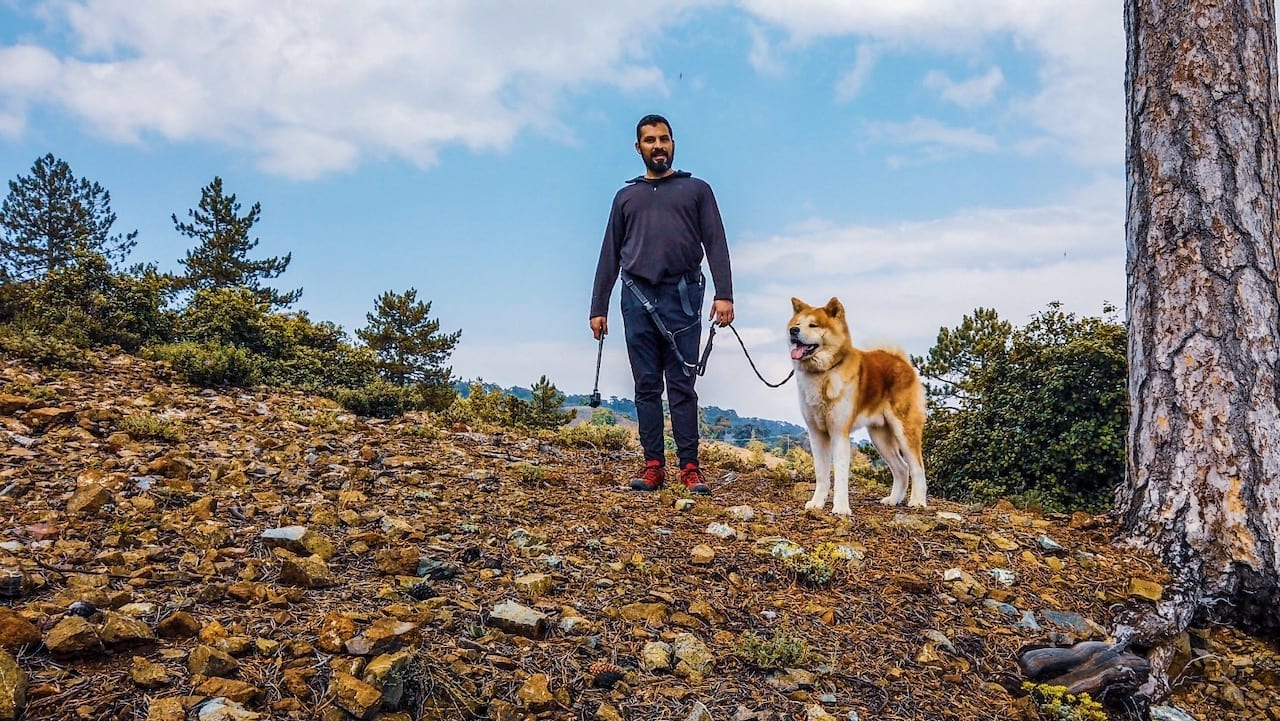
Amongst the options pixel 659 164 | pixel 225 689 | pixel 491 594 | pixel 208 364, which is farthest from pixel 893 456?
pixel 208 364

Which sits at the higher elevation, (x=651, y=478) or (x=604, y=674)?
(x=651, y=478)

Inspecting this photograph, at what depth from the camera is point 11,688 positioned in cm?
260

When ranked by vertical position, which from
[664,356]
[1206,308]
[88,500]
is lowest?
[88,500]

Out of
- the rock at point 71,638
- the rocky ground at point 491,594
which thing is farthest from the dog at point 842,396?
the rock at point 71,638

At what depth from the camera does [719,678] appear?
3.45 metres

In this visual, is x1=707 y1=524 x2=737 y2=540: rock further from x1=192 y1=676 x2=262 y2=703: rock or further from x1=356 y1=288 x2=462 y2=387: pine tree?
x1=356 y1=288 x2=462 y2=387: pine tree

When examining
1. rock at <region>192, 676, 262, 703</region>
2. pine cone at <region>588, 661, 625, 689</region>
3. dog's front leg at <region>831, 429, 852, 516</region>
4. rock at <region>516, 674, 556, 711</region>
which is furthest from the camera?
dog's front leg at <region>831, 429, 852, 516</region>

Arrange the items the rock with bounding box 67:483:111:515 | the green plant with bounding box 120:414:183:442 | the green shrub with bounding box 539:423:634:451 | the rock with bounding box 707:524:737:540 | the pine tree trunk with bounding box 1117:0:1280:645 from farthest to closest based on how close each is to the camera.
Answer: the green shrub with bounding box 539:423:634:451, the green plant with bounding box 120:414:183:442, the rock with bounding box 707:524:737:540, the pine tree trunk with bounding box 1117:0:1280:645, the rock with bounding box 67:483:111:515

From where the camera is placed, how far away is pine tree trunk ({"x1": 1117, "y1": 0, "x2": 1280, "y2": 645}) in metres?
4.94

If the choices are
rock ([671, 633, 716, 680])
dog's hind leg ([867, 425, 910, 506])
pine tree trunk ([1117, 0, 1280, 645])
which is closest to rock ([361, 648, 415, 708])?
rock ([671, 633, 716, 680])

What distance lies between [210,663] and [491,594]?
130 centimetres

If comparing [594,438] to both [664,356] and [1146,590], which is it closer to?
[664,356]

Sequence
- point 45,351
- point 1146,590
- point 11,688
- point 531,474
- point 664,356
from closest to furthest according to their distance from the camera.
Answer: point 11,688 < point 1146,590 < point 531,474 < point 664,356 < point 45,351

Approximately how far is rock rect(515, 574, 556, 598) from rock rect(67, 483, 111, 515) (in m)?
2.48
